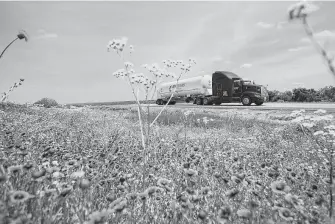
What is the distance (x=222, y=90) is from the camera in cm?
2542

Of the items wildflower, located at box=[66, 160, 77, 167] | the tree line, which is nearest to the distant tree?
the tree line

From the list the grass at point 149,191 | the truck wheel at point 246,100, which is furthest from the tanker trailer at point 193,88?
the grass at point 149,191

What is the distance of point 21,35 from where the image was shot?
8.46ft

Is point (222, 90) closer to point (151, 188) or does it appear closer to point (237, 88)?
point (237, 88)

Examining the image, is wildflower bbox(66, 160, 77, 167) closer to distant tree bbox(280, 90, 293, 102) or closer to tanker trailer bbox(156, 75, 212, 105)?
tanker trailer bbox(156, 75, 212, 105)

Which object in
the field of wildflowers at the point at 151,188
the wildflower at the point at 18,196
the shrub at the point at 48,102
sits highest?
the shrub at the point at 48,102

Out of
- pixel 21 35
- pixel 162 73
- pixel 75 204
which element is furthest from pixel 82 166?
pixel 162 73

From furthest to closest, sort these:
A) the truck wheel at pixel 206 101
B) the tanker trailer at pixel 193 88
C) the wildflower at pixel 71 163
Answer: the tanker trailer at pixel 193 88
the truck wheel at pixel 206 101
the wildflower at pixel 71 163

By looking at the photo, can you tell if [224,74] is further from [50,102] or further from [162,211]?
[162,211]

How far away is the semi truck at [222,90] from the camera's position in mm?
23972

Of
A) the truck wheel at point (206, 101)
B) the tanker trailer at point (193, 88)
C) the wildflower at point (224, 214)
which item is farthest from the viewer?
the tanker trailer at point (193, 88)

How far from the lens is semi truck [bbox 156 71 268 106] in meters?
24.0

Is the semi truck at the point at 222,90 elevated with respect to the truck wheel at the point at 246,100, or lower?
elevated

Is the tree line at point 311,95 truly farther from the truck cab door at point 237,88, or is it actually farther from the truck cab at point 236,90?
the truck cab door at point 237,88
